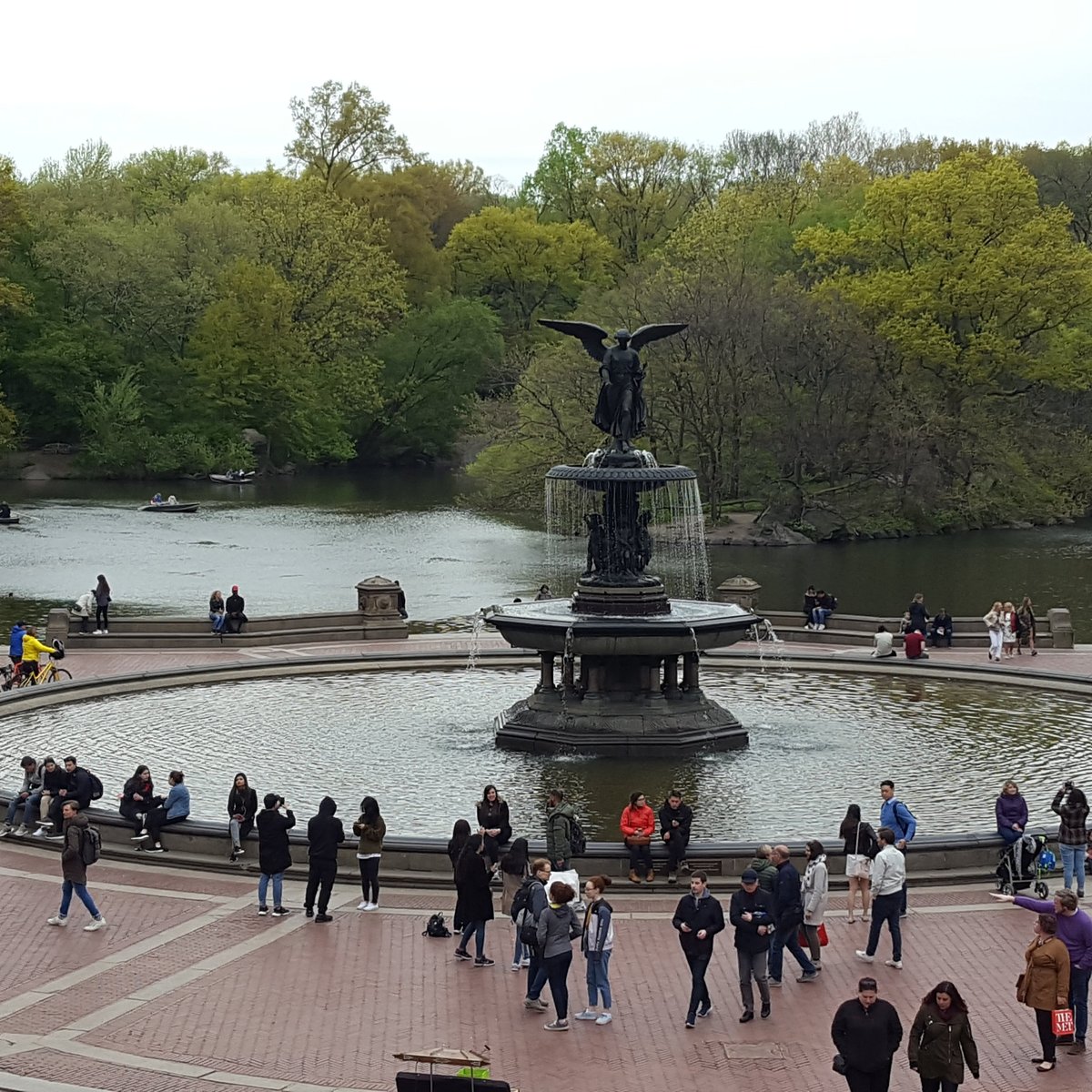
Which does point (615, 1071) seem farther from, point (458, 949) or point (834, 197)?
point (834, 197)

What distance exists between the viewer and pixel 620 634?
96.1 feet

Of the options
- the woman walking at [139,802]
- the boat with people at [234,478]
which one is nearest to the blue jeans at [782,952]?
the woman walking at [139,802]

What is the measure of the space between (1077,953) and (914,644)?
2415 cm

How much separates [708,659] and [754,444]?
42487 mm

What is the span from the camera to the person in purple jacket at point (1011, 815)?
21.9 m

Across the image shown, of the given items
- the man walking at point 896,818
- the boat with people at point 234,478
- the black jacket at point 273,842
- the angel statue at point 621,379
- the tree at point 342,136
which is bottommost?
the black jacket at point 273,842

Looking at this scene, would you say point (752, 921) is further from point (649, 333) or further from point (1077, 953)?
point (649, 333)

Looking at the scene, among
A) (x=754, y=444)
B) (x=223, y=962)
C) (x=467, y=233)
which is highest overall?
(x=467, y=233)

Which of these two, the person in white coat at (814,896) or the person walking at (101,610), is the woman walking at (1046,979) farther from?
the person walking at (101,610)

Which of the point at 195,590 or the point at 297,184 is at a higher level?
the point at 297,184

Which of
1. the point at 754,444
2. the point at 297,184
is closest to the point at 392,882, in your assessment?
the point at 754,444

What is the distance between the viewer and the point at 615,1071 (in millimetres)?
15656

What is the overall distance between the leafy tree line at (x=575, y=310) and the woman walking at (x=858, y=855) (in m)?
57.7

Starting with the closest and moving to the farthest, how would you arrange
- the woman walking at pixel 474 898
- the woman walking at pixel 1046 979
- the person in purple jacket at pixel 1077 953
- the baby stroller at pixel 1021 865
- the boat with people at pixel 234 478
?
the woman walking at pixel 1046 979 → the person in purple jacket at pixel 1077 953 → the woman walking at pixel 474 898 → the baby stroller at pixel 1021 865 → the boat with people at pixel 234 478
